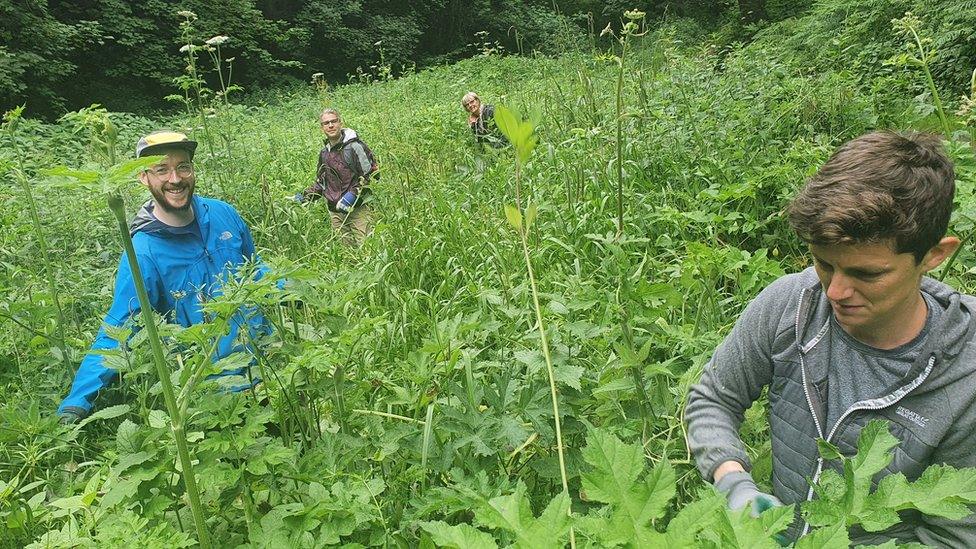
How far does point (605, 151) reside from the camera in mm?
4328

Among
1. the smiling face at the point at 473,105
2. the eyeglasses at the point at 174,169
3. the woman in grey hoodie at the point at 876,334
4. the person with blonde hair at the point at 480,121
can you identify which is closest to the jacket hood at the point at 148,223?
the eyeglasses at the point at 174,169

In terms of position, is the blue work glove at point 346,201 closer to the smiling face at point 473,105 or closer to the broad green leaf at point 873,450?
the smiling face at point 473,105

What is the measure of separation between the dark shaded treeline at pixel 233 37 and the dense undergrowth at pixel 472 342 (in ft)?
20.0

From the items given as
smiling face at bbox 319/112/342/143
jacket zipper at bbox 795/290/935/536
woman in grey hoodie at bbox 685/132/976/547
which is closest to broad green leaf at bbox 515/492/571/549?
woman in grey hoodie at bbox 685/132/976/547

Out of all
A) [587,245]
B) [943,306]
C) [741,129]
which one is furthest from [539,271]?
[943,306]

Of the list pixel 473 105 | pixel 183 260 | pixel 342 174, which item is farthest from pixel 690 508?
pixel 473 105

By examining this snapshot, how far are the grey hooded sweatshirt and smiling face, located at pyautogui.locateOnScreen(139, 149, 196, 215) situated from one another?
249cm

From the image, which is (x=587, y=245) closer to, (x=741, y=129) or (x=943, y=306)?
(x=741, y=129)

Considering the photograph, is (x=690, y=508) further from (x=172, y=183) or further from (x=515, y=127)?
(x=172, y=183)

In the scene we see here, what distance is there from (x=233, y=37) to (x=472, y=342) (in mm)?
18112

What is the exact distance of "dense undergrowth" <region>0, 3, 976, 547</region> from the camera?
Result: 1.46 metres

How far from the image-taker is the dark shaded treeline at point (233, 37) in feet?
46.4

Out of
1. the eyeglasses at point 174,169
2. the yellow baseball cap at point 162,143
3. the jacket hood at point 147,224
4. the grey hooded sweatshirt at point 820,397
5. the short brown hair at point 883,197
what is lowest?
the grey hooded sweatshirt at point 820,397

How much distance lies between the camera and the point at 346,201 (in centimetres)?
544
